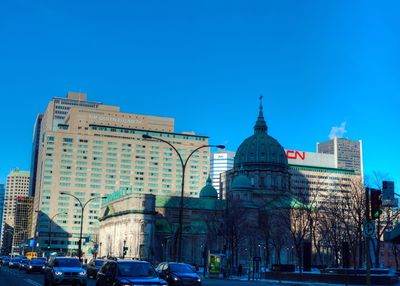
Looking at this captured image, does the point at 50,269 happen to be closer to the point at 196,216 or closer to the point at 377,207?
the point at 377,207

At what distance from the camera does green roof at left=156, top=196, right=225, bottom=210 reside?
147 meters

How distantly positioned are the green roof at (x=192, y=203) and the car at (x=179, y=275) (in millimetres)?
112003

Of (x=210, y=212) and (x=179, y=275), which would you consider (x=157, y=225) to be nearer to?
(x=210, y=212)

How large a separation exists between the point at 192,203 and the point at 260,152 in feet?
86.5

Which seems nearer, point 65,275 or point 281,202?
point 65,275

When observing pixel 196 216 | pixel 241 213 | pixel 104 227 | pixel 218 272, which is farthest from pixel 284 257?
pixel 218 272

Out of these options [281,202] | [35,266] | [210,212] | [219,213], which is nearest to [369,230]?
[35,266]

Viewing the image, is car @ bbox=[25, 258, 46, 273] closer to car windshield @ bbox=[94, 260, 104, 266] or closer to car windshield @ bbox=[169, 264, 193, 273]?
car windshield @ bbox=[94, 260, 104, 266]

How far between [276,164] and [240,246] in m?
36.4

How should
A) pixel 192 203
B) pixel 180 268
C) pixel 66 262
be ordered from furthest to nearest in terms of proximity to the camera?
pixel 192 203
pixel 66 262
pixel 180 268

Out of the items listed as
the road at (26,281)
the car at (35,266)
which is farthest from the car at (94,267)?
the car at (35,266)

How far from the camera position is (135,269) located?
2241 centimetres

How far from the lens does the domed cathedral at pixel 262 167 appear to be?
6083 inches

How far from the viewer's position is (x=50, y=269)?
33312 mm
